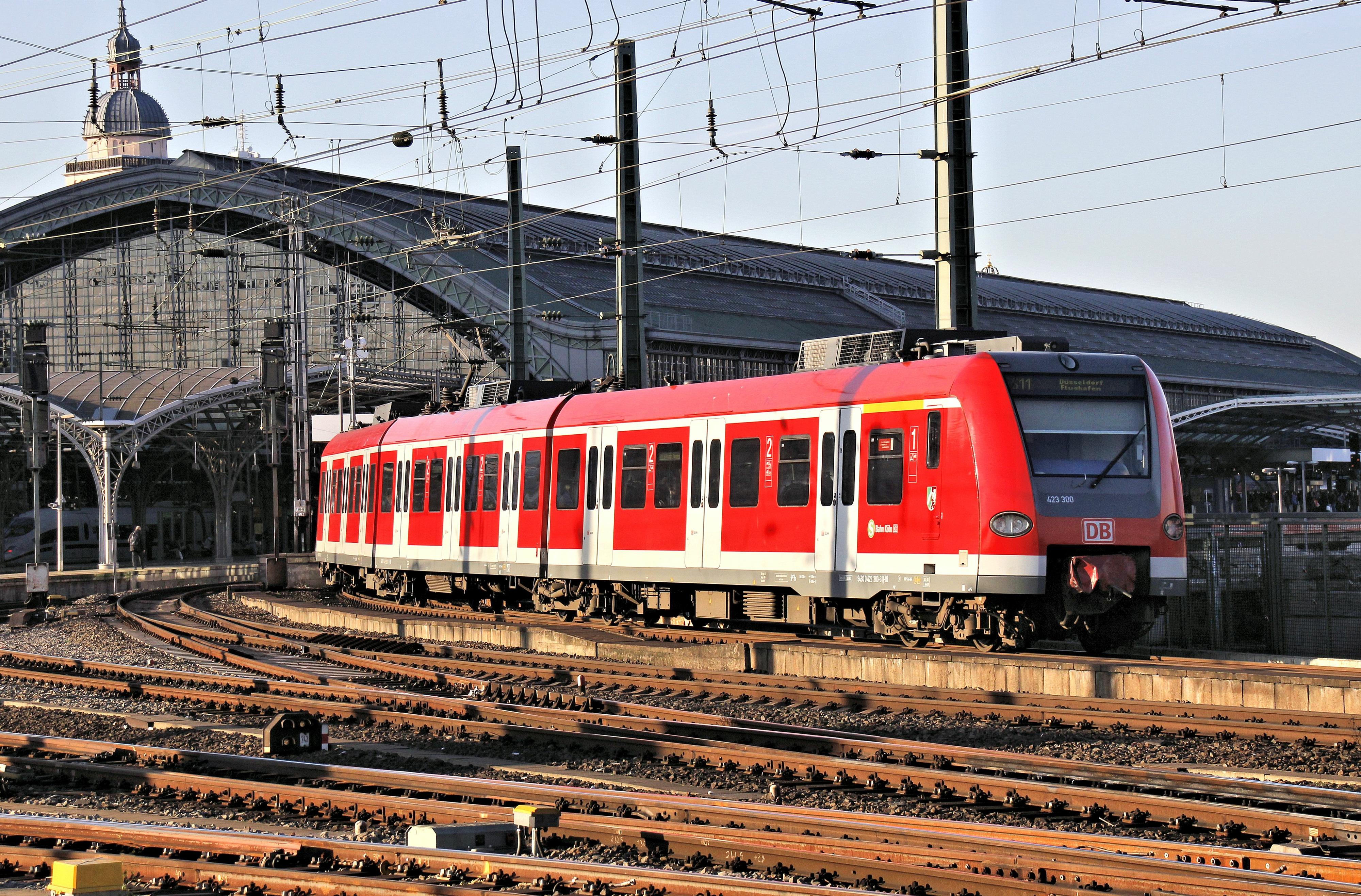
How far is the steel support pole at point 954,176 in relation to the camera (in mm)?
19906

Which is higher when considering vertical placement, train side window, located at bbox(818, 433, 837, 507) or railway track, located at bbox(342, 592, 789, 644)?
train side window, located at bbox(818, 433, 837, 507)

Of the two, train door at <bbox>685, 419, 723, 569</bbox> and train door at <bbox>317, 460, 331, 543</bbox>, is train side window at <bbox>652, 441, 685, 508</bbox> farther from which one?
train door at <bbox>317, 460, 331, 543</bbox>

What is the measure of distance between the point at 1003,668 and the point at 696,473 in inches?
236

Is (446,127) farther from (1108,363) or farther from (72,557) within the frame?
(72,557)

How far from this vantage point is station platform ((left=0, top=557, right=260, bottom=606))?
133ft

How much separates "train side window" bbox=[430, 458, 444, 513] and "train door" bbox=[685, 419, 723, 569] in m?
8.47

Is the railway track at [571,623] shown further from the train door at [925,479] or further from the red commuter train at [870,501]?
the train door at [925,479]

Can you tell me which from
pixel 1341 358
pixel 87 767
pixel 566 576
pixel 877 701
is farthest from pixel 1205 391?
pixel 87 767

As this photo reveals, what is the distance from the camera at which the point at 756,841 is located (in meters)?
8.37

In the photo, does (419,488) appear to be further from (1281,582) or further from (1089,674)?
(1089,674)

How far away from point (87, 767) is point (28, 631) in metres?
19.2

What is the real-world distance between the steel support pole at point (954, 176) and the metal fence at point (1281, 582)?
4.67 m

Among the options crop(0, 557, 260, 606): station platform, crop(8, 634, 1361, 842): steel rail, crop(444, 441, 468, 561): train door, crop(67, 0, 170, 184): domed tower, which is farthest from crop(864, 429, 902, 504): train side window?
crop(67, 0, 170, 184): domed tower

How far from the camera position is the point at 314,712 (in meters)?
15.3
